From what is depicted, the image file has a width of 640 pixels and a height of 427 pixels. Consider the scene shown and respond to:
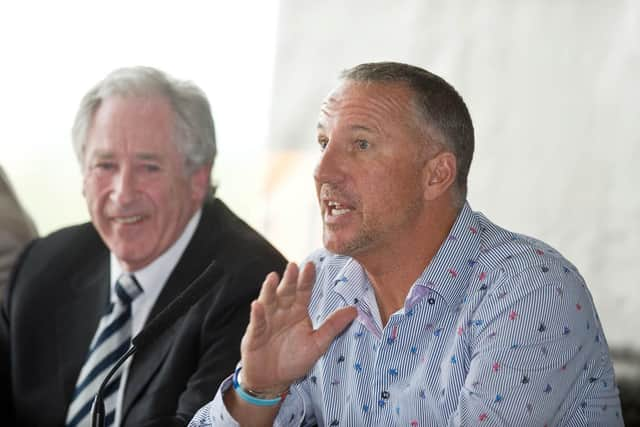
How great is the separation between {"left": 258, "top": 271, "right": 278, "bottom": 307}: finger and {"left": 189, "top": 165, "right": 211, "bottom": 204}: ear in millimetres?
821

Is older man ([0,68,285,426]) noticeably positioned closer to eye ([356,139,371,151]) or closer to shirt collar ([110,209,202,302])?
shirt collar ([110,209,202,302])

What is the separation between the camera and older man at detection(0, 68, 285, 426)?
215 cm

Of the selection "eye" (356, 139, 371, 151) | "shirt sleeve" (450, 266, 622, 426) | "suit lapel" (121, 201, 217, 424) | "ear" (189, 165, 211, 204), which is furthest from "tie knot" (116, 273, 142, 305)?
"shirt sleeve" (450, 266, 622, 426)

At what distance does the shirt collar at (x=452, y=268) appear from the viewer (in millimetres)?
1604

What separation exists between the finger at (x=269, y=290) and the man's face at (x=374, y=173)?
6.9 inches

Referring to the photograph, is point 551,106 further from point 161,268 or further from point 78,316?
point 78,316

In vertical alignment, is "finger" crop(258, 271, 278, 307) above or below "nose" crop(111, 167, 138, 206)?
above

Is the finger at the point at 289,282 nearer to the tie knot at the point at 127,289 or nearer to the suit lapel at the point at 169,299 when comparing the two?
the suit lapel at the point at 169,299

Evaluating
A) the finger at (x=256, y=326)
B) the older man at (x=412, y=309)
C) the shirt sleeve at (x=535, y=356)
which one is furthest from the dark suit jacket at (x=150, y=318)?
the shirt sleeve at (x=535, y=356)

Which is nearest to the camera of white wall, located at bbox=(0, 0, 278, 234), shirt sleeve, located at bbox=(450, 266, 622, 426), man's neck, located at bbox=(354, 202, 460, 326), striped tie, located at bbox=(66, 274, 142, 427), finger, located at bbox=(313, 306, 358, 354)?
shirt sleeve, located at bbox=(450, 266, 622, 426)

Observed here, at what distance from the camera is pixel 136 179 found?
87.3 inches

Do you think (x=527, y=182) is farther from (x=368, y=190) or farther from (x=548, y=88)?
(x=368, y=190)

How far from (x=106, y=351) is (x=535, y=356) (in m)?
1.15

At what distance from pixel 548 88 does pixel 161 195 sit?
65.6 inches
